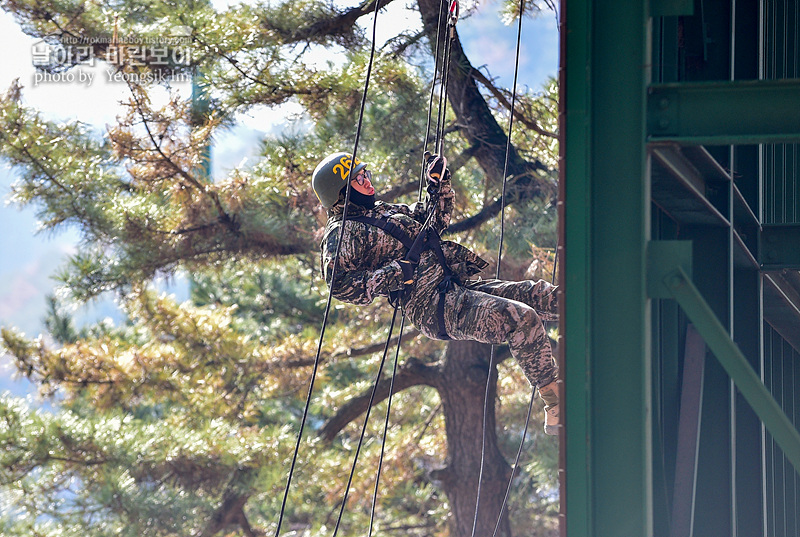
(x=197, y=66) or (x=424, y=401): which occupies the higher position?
(x=197, y=66)

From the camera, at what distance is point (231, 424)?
7.91 meters

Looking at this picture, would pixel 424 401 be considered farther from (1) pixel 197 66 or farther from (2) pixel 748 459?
(2) pixel 748 459

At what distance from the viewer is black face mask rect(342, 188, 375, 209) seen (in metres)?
3.93

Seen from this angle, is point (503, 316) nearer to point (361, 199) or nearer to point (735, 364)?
point (361, 199)

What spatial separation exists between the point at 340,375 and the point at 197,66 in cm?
599

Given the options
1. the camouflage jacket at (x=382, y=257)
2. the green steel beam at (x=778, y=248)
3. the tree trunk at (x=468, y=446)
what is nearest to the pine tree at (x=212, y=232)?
the tree trunk at (x=468, y=446)

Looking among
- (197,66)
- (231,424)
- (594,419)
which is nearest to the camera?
(594,419)

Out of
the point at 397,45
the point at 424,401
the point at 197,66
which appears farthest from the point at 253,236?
the point at 424,401

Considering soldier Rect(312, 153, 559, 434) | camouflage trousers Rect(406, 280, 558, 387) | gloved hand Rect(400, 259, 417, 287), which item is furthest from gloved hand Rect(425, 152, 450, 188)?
camouflage trousers Rect(406, 280, 558, 387)

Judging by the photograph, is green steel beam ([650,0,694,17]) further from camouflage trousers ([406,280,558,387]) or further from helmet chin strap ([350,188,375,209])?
helmet chin strap ([350,188,375,209])

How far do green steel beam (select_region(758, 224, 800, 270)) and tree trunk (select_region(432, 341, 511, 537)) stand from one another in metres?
4.67

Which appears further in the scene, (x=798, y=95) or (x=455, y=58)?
(x=455, y=58)

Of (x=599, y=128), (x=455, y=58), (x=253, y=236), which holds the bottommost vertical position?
(x=599, y=128)

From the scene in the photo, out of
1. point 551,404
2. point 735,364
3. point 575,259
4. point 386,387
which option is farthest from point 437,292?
point 386,387
